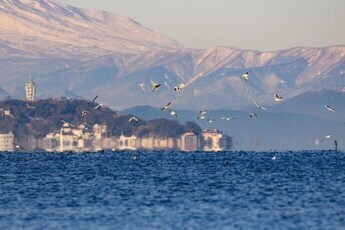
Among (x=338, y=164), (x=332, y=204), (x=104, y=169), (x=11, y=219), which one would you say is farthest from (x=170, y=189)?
(x=338, y=164)

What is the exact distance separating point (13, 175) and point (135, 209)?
43089 millimetres

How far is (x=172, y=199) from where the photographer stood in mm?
89250

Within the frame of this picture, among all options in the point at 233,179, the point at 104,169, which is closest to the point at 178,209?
the point at 233,179

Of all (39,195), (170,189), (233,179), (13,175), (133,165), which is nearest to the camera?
(39,195)

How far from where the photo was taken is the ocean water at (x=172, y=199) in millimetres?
74625

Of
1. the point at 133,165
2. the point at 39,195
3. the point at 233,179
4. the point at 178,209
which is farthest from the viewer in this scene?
the point at 133,165

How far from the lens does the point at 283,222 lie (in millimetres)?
74250

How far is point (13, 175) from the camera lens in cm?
12300

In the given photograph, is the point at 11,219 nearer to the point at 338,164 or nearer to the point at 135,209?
the point at 135,209

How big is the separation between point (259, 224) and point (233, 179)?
40.6 meters

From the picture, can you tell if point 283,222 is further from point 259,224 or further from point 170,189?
point 170,189

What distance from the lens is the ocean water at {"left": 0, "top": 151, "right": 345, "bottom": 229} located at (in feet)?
245

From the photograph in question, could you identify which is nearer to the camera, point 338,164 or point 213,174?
point 213,174

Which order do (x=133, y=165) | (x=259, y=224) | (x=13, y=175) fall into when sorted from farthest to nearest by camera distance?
(x=133, y=165) < (x=13, y=175) < (x=259, y=224)
